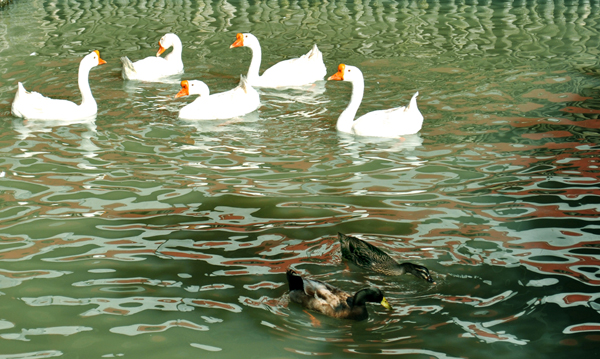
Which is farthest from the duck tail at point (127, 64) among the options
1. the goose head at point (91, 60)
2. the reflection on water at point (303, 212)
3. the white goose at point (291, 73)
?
the white goose at point (291, 73)

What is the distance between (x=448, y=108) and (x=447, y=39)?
5630mm

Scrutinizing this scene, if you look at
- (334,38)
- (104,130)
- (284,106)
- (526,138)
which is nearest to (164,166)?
(104,130)

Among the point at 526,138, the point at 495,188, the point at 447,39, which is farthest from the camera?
the point at 447,39

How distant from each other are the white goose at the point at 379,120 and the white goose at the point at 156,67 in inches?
174

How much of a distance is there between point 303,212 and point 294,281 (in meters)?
1.83

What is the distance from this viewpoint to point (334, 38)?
1645 cm

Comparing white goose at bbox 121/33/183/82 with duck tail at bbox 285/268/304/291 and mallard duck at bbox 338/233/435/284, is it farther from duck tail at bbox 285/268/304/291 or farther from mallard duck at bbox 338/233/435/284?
duck tail at bbox 285/268/304/291

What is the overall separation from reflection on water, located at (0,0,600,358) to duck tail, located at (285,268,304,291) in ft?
0.54

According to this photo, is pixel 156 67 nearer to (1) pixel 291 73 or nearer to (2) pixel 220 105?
(1) pixel 291 73

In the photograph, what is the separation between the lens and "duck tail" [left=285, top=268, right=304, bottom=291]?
210 inches

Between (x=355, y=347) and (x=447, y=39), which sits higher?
(x=447, y=39)

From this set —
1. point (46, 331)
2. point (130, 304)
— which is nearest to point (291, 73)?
point (130, 304)

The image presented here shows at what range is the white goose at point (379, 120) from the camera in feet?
31.3

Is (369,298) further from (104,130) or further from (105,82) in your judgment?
(105,82)
